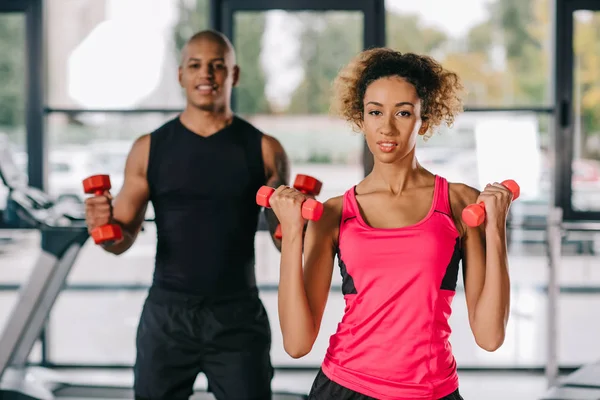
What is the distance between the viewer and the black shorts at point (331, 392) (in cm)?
116

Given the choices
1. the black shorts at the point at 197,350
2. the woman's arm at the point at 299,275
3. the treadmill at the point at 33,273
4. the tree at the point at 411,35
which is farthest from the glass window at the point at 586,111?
the woman's arm at the point at 299,275

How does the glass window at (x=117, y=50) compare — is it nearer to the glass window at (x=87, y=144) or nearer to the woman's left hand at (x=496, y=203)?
the glass window at (x=87, y=144)

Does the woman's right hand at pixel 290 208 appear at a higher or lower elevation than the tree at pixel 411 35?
lower

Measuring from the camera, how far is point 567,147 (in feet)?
11.4

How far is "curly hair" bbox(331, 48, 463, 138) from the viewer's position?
1.25 meters

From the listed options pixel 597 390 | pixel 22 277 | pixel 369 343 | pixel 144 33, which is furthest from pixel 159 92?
pixel 369 343

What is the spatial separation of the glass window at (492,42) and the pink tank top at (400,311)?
248cm

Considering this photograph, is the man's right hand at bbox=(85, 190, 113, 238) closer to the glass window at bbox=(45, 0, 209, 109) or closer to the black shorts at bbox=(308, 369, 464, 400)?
the black shorts at bbox=(308, 369, 464, 400)

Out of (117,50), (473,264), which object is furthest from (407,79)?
(117,50)

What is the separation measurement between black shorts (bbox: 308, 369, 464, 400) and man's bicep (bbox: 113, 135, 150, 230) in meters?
0.91

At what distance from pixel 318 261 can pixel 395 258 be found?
15 centimetres

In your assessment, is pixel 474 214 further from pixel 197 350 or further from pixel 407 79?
pixel 197 350

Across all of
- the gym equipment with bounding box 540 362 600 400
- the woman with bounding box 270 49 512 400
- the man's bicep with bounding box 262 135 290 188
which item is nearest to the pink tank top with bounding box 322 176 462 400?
the woman with bounding box 270 49 512 400

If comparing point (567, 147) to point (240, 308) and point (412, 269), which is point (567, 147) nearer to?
point (240, 308)
